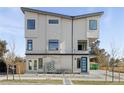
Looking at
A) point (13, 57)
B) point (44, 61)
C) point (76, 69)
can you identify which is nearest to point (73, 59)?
point (76, 69)

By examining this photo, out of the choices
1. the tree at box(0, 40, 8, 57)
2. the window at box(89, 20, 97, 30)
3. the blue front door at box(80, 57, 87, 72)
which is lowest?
the blue front door at box(80, 57, 87, 72)

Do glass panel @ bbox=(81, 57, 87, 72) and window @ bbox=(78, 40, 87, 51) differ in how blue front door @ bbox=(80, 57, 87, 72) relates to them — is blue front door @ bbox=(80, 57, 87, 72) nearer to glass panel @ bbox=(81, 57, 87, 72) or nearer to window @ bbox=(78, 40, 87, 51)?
glass panel @ bbox=(81, 57, 87, 72)

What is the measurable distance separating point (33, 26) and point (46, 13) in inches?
69.5

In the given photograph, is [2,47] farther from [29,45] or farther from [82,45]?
[82,45]

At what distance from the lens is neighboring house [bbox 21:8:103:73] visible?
28.2 metres

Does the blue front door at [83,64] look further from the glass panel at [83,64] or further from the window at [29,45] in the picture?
the window at [29,45]

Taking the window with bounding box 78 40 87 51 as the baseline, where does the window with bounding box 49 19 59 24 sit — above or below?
above

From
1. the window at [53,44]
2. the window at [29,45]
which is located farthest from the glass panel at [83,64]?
the window at [29,45]

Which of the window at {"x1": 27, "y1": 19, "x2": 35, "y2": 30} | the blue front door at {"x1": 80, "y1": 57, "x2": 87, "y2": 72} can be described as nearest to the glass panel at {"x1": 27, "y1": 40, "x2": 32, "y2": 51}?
the window at {"x1": 27, "y1": 19, "x2": 35, "y2": 30}

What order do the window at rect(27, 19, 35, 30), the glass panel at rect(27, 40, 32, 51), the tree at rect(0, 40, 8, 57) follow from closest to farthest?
the window at rect(27, 19, 35, 30) < the glass panel at rect(27, 40, 32, 51) < the tree at rect(0, 40, 8, 57)

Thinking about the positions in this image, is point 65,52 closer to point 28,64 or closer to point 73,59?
point 73,59
